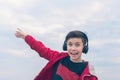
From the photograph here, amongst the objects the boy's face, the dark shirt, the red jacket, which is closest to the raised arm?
the red jacket

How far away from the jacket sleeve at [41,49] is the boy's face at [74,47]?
0.81 metres

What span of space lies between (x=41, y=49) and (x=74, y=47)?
1.23m

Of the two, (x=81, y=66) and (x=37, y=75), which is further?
(x=37, y=75)

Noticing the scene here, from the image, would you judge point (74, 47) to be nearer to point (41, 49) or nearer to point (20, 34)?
point (41, 49)

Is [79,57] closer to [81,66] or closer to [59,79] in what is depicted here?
[81,66]

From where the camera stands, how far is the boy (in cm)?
A: 768

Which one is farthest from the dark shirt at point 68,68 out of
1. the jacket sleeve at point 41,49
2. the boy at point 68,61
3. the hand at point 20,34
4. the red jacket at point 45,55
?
the hand at point 20,34

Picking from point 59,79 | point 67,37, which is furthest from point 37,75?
point 67,37

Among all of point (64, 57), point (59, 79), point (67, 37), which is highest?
point (67, 37)

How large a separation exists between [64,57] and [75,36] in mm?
777

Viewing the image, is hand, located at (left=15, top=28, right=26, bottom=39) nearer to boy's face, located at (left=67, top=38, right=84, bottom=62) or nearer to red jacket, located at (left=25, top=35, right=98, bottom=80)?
red jacket, located at (left=25, top=35, right=98, bottom=80)

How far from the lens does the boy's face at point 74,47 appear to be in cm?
761

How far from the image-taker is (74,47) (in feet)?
25.0

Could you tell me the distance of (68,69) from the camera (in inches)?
307
